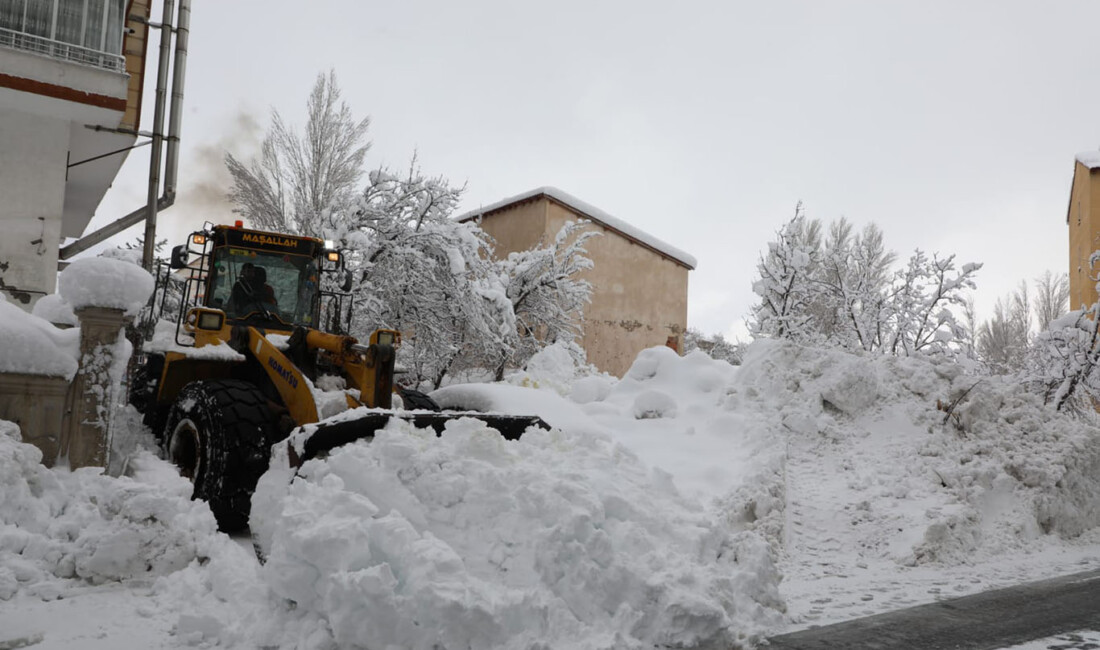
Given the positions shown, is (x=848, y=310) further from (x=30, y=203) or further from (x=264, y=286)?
(x=30, y=203)

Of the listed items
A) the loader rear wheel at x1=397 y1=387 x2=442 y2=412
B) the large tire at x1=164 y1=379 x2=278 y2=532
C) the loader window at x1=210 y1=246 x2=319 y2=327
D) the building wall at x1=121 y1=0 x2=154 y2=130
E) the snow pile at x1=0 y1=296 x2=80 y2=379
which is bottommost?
the large tire at x1=164 y1=379 x2=278 y2=532

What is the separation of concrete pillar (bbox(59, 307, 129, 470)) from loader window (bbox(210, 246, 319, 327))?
100 centimetres

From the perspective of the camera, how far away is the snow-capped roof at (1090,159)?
74.3 feet

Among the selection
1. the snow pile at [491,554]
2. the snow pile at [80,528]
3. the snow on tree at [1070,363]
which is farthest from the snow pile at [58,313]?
the snow on tree at [1070,363]

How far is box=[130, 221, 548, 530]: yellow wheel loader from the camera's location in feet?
19.5

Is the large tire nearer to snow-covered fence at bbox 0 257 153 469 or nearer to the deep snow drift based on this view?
the deep snow drift

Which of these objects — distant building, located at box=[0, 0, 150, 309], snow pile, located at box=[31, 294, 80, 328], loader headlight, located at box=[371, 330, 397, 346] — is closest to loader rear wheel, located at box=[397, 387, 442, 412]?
loader headlight, located at box=[371, 330, 397, 346]

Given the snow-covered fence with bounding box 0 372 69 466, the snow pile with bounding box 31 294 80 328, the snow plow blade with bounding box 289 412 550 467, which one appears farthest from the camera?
the snow pile with bounding box 31 294 80 328

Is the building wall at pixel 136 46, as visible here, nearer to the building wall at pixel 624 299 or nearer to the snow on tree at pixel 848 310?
the building wall at pixel 624 299

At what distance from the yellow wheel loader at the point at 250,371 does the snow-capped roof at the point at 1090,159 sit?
22.8 meters

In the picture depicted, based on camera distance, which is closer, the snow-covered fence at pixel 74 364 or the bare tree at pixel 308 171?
the snow-covered fence at pixel 74 364

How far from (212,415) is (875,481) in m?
6.00

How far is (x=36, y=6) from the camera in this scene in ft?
42.9

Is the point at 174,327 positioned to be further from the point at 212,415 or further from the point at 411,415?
the point at 411,415
